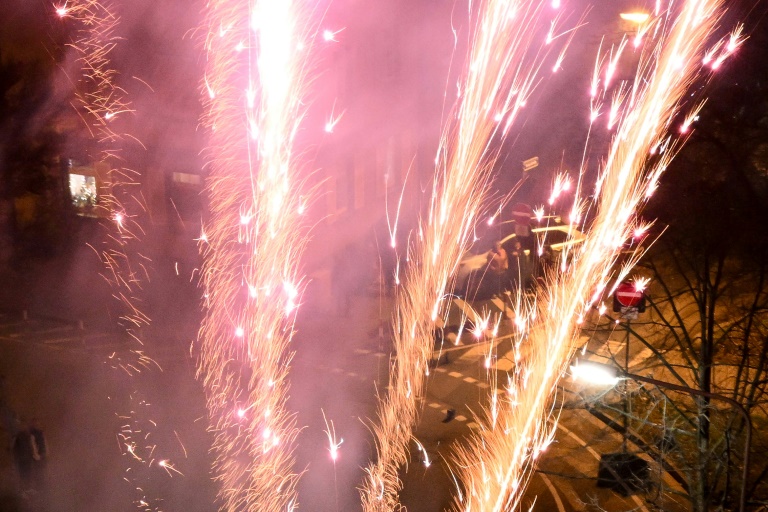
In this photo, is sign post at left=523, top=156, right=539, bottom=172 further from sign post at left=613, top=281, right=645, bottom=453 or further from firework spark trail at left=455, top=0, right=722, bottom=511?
sign post at left=613, top=281, right=645, bottom=453

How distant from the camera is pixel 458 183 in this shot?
7.06 meters

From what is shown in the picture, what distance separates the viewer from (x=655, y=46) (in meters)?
5.93

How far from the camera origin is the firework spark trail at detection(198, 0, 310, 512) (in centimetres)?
632

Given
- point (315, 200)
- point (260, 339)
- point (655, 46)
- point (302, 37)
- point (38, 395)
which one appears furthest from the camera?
point (315, 200)

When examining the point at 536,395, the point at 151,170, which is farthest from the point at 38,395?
the point at 536,395

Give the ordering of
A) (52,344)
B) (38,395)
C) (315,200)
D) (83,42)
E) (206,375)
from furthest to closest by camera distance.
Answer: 1. (315,200)
2. (52,344)
3. (206,375)
4. (38,395)
5. (83,42)

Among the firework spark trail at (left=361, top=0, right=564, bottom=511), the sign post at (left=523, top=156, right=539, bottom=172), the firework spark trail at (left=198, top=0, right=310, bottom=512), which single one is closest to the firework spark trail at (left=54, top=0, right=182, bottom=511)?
the firework spark trail at (left=198, top=0, right=310, bottom=512)

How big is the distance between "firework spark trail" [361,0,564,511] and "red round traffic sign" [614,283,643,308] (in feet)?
6.98

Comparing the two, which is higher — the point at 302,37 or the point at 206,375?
the point at 302,37

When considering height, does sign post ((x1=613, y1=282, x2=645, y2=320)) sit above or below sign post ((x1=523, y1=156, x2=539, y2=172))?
below

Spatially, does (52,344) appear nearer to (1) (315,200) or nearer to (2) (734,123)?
(1) (315,200)

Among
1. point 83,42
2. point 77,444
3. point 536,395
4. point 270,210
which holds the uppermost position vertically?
point 83,42

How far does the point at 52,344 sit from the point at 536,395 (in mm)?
10933

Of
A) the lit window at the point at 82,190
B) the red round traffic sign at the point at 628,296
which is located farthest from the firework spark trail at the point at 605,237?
the lit window at the point at 82,190
